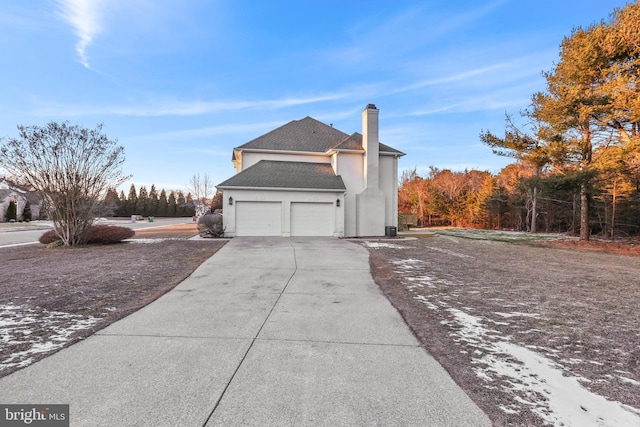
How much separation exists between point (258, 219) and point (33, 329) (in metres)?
13.1

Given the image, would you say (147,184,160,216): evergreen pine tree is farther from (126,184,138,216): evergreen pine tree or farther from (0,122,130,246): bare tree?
(0,122,130,246): bare tree

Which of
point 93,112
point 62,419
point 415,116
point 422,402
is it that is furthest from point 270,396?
point 415,116

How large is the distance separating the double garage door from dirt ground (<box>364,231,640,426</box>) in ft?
30.5

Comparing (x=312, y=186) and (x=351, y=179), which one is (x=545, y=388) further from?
(x=351, y=179)

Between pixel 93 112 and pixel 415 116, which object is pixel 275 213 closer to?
pixel 93 112

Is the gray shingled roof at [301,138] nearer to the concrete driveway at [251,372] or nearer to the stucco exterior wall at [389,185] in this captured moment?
the stucco exterior wall at [389,185]

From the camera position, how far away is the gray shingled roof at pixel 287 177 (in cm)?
1694

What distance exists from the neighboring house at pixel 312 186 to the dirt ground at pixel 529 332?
9422 millimetres

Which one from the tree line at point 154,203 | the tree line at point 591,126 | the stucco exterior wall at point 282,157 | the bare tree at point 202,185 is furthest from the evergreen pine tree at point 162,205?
the tree line at point 591,126

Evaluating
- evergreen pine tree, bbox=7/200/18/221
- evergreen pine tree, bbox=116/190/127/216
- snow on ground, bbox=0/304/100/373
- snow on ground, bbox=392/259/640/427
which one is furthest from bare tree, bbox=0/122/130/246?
evergreen pine tree, bbox=116/190/127/216

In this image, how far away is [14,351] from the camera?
3303 millimetres

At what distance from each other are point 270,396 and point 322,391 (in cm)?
43

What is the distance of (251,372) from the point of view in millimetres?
2922

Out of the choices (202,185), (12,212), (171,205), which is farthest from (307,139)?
(171,205)
